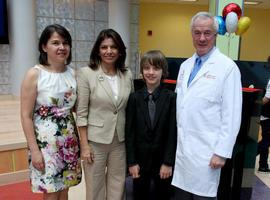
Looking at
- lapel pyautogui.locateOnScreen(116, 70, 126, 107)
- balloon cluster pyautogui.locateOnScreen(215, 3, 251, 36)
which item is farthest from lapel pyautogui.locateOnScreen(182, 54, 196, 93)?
balloon cluster pyautogui.locateOnScreen(215, 3, 251, 36)

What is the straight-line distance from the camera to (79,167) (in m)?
1.69

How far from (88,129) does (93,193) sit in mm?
398

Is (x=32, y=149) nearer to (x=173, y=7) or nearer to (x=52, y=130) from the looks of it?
(x=52, y=130)

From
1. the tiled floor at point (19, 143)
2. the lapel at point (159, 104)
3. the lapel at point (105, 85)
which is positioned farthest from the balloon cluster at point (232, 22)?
the lapel at point (105, 85)

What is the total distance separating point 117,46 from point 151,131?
0.52 m

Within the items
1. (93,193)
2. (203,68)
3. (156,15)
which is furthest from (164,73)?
(156,15)

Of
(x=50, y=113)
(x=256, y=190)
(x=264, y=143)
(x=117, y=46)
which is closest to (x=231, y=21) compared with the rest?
(x=264, y=143)

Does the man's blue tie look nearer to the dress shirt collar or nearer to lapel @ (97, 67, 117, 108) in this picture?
the dress shirt collar

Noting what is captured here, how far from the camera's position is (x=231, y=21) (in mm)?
3277

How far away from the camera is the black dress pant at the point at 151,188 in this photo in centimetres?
169

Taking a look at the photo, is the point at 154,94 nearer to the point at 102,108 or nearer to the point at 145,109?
the point at 145,109

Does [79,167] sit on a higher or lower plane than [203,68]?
lower

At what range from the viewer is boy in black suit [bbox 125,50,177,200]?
160 centimetres

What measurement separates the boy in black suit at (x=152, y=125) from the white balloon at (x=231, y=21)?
203 cm
